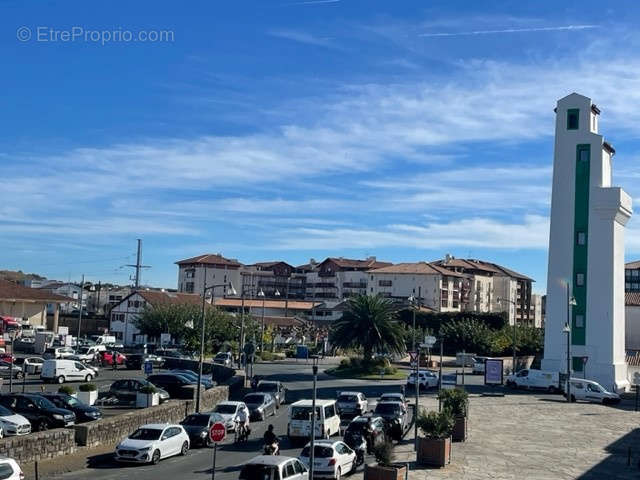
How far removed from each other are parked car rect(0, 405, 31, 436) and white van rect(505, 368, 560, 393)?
42.2 metres

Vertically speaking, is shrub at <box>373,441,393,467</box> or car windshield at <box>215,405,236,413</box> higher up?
shrub at <box>373,441,393,467</box>

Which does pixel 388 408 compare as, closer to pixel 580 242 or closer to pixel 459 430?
pixel 459 430

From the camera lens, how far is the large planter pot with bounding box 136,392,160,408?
39.9 meters

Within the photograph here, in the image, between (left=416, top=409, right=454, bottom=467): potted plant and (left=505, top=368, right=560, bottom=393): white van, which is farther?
(left=505, top=368, right=560, bottom=393): white van

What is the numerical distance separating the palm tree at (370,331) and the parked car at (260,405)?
85.4ft

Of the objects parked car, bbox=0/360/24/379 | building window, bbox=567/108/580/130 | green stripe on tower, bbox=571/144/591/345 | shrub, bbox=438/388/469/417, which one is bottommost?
parked car, bbox=0/360/24/379

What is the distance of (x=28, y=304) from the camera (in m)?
91.2

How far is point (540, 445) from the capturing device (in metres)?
32.4

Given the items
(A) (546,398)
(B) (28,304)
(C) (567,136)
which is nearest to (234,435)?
(A) (546,398)

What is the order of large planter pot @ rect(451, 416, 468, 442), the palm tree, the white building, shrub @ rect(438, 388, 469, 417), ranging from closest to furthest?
shrub @ rect(438, 388, 469, 417), large planter pot @ rect(451, 416, 468, 442), the white building, the palm tree

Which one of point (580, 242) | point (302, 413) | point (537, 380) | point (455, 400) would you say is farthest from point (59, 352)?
point (580, 242)

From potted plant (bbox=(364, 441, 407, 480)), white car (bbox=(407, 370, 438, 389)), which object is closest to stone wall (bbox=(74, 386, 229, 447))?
potted plant (bbox=(364, 441, 407, 480))

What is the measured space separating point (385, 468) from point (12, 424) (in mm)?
14566

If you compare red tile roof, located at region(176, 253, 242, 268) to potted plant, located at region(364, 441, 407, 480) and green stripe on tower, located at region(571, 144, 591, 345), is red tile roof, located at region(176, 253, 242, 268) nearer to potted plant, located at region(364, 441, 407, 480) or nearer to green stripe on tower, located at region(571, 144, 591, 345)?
green stripe on tower, located at region(571, 144, 591, 345)
